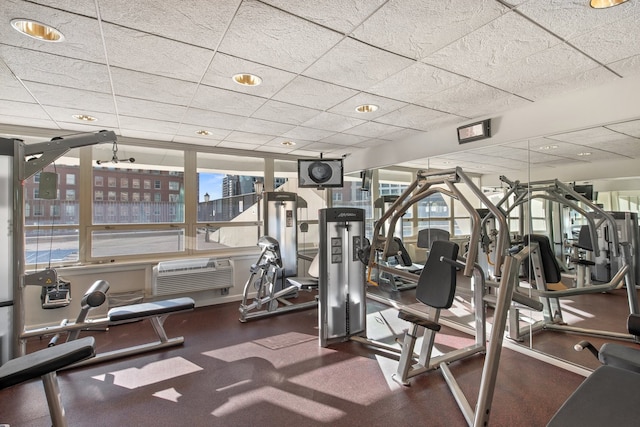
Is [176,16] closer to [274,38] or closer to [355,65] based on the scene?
[274,38]

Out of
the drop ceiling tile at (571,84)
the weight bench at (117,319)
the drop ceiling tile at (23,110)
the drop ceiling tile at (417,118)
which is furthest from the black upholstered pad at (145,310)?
the drop ceiling tile at (571,84)

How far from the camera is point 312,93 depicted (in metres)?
2.76

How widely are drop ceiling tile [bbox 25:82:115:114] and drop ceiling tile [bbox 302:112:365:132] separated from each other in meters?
1.98

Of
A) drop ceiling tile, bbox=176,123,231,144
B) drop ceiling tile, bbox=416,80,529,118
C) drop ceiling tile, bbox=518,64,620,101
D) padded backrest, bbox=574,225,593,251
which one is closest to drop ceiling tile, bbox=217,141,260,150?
drop ceiling tile, bbox=176,123,231,144

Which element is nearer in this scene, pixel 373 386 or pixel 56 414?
pixel 56 414

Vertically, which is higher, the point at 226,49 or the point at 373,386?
the point at 226,49

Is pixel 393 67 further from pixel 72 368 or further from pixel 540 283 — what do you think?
pixel 72 368

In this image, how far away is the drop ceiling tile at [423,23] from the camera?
157 cm

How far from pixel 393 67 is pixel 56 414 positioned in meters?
3.02

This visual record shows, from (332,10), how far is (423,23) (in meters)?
0.52

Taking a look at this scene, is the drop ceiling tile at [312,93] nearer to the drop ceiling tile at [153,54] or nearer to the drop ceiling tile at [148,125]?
the drop ceiling tile at [153,54]

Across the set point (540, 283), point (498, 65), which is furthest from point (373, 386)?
point (498, 65)

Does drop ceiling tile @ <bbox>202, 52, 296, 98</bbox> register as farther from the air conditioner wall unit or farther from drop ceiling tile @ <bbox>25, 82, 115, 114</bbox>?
the air conditioner wall unit

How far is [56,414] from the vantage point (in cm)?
175
